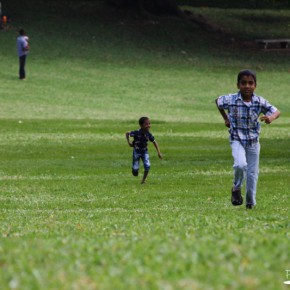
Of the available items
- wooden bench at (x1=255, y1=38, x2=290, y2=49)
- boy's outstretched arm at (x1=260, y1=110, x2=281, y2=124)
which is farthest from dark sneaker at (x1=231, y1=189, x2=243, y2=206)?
wooden bench at (x1=255, y1=38, x2=290, y2=49)

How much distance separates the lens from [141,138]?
20422 millimetres

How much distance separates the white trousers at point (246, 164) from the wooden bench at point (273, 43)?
44343mm

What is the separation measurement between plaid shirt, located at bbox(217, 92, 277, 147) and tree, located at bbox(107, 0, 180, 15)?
4778 centimetres

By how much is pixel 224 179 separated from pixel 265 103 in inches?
288

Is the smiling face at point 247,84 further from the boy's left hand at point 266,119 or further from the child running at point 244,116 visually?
the boy's left hand at point 266,119

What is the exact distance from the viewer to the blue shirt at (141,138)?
Result: 2028 cm

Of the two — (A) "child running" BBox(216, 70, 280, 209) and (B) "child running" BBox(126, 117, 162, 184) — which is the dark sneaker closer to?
(A) "child running" BBox(216, 70, 280, 209)

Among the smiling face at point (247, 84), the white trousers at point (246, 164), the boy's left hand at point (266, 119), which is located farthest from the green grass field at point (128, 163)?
the smiling face at point (247, 84)

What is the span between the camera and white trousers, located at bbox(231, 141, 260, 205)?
45.6ft

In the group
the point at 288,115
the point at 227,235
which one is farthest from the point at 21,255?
the point at 288,115

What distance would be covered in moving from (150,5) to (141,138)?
42.7 metres

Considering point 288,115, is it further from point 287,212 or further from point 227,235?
point 227,235

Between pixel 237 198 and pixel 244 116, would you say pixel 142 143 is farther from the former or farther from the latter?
pixel 244 116

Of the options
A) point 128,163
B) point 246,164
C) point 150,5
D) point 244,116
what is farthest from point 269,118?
point 150,5
